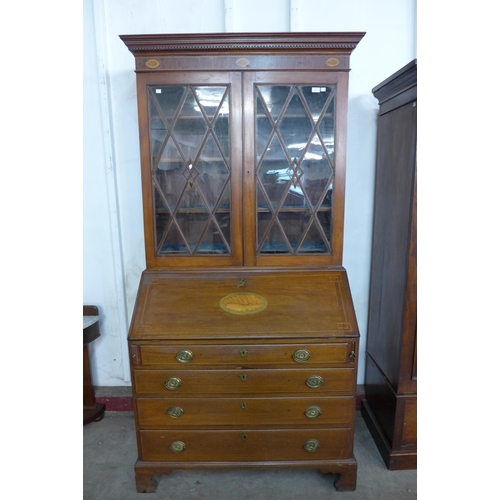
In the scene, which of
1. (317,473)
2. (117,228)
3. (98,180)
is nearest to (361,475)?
(317,473)

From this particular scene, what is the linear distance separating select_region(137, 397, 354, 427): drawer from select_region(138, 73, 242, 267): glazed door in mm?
681

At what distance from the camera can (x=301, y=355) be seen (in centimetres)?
164

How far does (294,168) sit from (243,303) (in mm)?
728

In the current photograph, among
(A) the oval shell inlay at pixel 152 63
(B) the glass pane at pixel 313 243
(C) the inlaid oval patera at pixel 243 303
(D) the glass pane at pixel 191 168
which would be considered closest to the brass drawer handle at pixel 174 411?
(C) the inlaid oval patera at pixel 243 303

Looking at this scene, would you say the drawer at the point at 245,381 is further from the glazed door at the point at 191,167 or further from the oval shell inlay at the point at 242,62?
the oval shell inlay at the point at 242,62

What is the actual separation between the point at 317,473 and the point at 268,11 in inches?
102

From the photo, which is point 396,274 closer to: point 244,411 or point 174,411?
point 244,411

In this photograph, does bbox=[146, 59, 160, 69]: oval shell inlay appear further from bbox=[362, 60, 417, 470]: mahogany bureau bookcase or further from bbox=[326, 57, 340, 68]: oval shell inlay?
bbox=[362, 60, 417, 470]: mahogany bureau bookcase

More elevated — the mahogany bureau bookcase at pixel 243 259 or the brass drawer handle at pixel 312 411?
the mahogany bureau bookcase at pixel 243 259

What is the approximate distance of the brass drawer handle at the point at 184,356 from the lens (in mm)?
1643

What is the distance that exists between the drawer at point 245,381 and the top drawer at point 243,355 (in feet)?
0.14

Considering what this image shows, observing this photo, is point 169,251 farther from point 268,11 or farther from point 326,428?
point 268,11

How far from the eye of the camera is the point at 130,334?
5.40ft

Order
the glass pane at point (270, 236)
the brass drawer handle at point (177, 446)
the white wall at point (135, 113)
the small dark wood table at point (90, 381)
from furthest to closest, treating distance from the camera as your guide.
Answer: the small dark wood table at point (90, 381) → the white wall at point (135, 113) → the glass pane at point (270, 236) → the brass drawer handle at point (177, 446)
